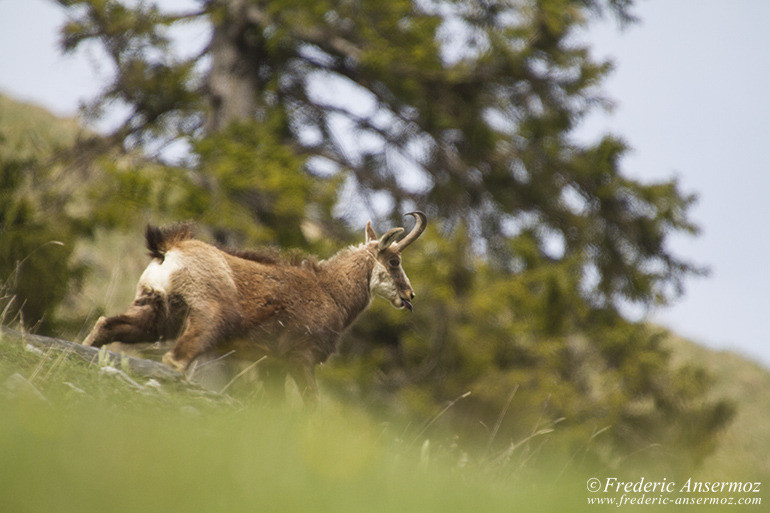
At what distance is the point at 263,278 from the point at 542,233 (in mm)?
11201

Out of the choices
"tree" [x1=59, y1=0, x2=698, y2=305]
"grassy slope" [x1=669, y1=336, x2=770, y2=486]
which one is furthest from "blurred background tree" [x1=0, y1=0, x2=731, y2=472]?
"grassy slope" [x1=669, y1=336, x2=770, y2=486]

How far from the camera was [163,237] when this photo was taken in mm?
5910

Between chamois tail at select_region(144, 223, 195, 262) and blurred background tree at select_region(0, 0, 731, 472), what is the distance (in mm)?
6804

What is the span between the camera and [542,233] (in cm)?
1636

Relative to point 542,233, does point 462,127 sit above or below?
above

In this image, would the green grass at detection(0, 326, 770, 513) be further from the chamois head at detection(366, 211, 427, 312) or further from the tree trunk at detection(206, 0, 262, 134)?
the tree trunk at detection(206, 0, 262, 134)

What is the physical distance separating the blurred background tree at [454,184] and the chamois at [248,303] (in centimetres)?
627

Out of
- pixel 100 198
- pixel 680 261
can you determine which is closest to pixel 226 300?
pixel 100 198

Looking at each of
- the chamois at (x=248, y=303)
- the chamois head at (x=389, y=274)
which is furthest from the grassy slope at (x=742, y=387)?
the chamois at (x=248, y=303)

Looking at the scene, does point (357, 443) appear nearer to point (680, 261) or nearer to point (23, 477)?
point (23, 477)

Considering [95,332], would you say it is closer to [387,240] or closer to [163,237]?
[163,237]

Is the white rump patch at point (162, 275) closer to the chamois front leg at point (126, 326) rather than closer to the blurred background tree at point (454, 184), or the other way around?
the chamois front leg at point (126, 326)

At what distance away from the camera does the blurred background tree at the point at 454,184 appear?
13961 mm

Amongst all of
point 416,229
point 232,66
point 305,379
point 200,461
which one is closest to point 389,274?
point 416,229
